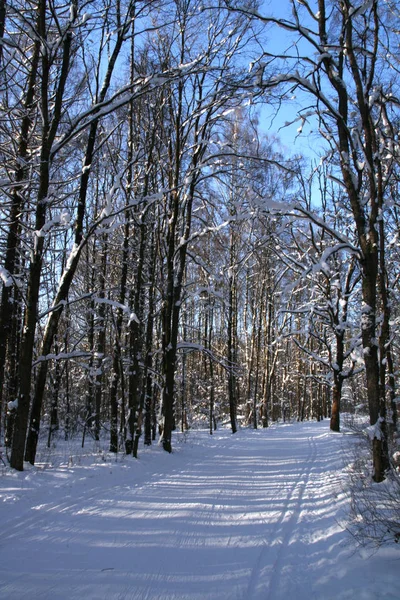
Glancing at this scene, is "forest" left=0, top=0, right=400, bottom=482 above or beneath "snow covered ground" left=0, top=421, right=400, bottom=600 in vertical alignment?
above

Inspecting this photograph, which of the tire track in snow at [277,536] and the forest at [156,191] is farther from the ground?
the forest at [156,191]

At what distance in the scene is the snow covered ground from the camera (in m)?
3.25

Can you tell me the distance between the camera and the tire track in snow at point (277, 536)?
133 inches

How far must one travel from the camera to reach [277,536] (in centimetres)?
450

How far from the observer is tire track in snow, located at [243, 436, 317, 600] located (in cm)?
337

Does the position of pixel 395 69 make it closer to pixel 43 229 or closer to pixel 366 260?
pixel 366 260

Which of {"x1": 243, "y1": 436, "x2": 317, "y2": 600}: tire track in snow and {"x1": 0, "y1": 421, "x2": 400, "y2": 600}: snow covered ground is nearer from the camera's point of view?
{"x1": 0, "y1": 421, "x2": 400, "y2": 600}: snow covered ground

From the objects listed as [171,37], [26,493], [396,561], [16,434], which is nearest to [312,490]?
[396,561]

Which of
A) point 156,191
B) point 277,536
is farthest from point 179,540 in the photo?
point 156,191

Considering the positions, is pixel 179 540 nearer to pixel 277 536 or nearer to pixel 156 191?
pixel 277 536

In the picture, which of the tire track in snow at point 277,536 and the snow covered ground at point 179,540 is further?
the tire track in snow at point 277,536

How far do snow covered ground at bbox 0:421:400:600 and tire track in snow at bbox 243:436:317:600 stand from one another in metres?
0.01

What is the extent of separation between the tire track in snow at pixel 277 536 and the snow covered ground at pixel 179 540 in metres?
0.01

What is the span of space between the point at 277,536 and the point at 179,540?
1.18 meters
